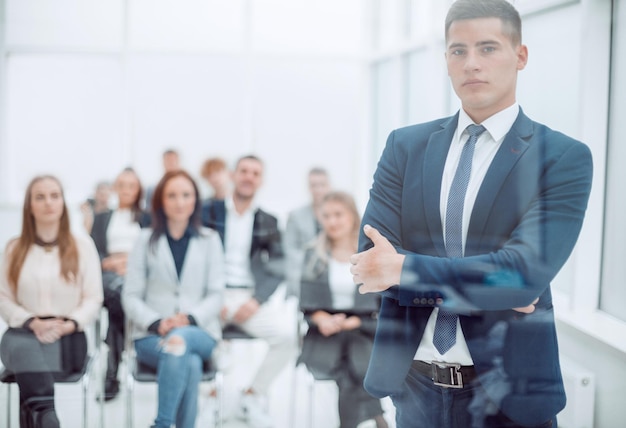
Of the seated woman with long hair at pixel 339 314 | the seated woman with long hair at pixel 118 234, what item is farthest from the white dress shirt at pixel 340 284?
the seated woman with long hair at pixel 118 234

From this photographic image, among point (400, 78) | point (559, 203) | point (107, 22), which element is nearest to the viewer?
point (559, 203)

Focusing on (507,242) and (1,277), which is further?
(1,277)

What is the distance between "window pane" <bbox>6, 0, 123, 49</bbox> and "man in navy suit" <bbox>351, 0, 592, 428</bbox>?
1.12 m

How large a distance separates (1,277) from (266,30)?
1.23m

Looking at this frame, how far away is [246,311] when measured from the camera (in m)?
2.45

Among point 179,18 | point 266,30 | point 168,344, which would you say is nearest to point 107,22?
point 179,18

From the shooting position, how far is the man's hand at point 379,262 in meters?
1.65

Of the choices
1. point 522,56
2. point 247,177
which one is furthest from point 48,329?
point 522,56

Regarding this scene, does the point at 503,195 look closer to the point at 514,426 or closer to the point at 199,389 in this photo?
the point at 514,426

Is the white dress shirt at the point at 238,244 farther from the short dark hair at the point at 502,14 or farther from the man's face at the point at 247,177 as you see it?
the short dark hair at the point at 502,14

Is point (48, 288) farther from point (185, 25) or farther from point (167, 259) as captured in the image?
point (185, 25)

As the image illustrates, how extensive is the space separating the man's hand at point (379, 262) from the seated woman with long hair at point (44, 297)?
1.04 meters

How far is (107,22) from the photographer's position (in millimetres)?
2281

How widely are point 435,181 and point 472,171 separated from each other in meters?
0.09
